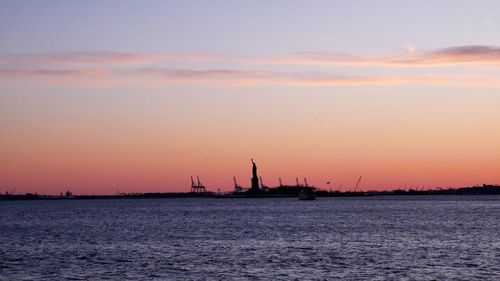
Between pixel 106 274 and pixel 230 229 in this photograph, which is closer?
pixel 106 274

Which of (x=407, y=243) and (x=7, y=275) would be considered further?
(x=407, y=243)

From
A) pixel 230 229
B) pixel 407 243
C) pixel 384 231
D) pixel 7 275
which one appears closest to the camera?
pixel 7 275

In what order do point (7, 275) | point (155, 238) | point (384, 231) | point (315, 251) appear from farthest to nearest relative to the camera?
point (384, 231) < point (155, 238) < point (315, 251) < point (7, 275)

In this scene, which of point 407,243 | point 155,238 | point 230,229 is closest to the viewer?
point 407,243

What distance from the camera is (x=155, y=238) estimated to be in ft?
318

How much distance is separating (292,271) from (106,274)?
13.7 metres

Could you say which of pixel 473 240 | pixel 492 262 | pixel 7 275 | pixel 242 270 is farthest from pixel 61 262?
pixel 473 240

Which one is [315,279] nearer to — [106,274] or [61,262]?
[106,274]

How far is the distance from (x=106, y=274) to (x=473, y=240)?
45919mm

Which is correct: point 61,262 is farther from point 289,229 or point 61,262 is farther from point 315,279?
point 289,229

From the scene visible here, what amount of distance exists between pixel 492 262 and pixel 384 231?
4172 centimetres

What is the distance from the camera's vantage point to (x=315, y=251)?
76000 mm

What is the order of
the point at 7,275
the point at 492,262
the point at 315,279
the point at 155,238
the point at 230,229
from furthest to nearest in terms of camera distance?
the point at 230,229
the point at 155,238
the point at 492,262
the point at 7,275
the point at 315,279

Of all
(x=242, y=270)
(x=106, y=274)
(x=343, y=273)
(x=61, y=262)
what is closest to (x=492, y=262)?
(x=343, y=273)
